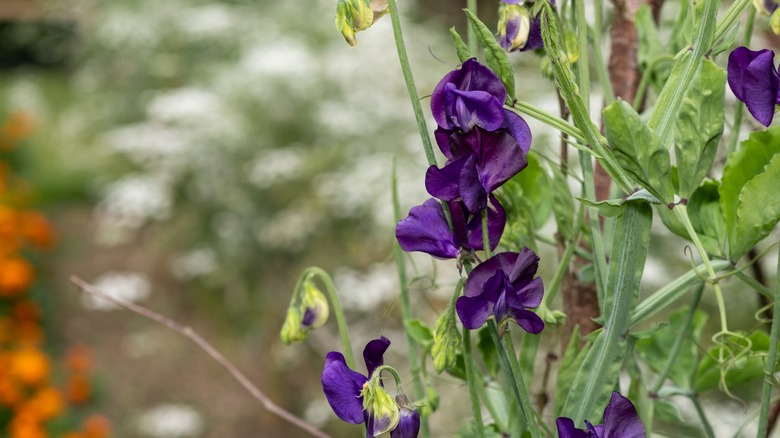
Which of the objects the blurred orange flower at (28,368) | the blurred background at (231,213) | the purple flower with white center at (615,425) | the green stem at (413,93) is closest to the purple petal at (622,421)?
the purple flower with white center at (615,425)

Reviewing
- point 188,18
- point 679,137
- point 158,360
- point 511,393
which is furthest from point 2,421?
point 679,137

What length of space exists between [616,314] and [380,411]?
0.09 m

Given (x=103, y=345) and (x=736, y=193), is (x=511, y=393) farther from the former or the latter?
(x=103, y=345)

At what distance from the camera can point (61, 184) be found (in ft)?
11.9

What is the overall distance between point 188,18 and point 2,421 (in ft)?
5.13

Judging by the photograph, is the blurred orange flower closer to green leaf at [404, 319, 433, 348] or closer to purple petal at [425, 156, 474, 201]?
green leaf at [404, 319, 433, 348]

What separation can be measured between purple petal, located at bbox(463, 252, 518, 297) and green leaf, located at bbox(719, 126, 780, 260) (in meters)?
0.09

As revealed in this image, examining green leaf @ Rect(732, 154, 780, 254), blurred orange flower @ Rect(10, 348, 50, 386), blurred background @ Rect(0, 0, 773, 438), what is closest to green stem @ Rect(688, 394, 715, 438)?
green leaf @ Rect(732, 154, 780, 254)

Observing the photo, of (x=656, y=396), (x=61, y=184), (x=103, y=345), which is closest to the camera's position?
(x=656, y=396)

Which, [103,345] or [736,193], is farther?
[103,345]

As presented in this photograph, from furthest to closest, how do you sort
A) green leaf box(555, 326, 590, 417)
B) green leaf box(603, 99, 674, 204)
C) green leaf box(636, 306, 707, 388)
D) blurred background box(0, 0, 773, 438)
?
blurred background box(0, 0, 773, 438) → green leaf box(636, 306, 707, 388) → green leaf box(555, 326, 590, 417) → green leaf box(603, 99, 674, 204)

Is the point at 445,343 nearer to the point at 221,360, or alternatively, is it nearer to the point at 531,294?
the point at 531,294

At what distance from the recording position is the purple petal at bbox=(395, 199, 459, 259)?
1.02 ft

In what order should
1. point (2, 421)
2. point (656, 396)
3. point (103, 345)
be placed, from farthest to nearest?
point (103, 345)
point (2, 421)
point (656, 396)
